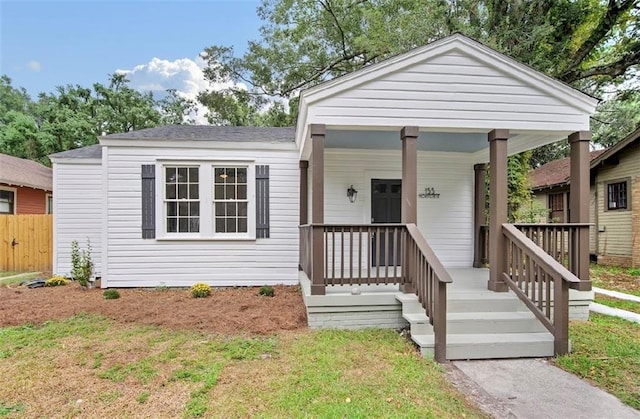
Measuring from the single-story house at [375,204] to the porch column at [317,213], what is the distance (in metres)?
0.02

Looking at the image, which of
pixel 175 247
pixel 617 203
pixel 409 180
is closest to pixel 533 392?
pixel 409 180

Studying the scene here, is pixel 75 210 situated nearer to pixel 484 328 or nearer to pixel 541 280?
pixel 484 328

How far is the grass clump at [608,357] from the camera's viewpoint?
3.18 metres

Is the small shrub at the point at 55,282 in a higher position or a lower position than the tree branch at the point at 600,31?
lower

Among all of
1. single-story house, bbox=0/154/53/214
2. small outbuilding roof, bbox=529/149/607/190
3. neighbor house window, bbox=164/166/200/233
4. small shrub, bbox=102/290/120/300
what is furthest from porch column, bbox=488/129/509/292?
single-story house, bbox=0/154/53/214

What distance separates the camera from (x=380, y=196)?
24.4ft

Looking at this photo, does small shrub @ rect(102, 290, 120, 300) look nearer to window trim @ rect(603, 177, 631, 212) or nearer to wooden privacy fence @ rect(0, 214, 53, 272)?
wooden privacy fence @ rect(0, 214, 53, 272)

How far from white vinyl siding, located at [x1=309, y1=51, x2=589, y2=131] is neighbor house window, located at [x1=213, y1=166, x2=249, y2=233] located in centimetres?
293

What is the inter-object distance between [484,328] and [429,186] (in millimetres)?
3855

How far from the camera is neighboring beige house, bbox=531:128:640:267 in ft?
34.7

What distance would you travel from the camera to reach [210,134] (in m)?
7.55

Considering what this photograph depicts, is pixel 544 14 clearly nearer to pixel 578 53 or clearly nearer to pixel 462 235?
pixel 578 53

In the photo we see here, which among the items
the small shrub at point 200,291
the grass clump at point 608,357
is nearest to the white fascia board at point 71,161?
the small shrub at point 200,291

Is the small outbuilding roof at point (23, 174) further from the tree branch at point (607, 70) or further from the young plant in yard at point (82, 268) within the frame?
the tree branch at point (607, 70)
